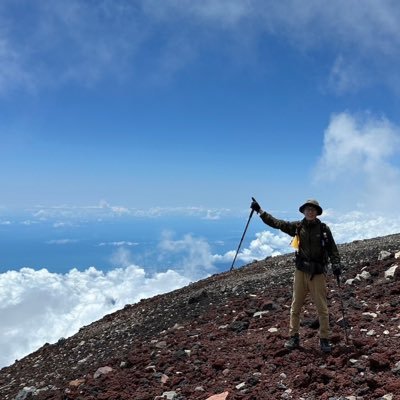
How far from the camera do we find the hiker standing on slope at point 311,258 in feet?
29.7

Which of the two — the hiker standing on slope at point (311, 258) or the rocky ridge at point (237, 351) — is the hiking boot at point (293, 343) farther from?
the rocky ridge at point (237, 351)

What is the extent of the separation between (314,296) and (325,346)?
101 cm

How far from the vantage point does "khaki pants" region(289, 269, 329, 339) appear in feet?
29.0

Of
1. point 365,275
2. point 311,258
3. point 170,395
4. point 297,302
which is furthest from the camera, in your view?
point 365,275

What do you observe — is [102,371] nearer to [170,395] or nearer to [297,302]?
[170,395]

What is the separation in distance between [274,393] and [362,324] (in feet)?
11.2

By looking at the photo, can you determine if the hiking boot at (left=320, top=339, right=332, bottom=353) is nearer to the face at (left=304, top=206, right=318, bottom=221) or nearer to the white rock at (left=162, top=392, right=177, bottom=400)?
the face at (left=304, top=206, right=318, bottom=221)

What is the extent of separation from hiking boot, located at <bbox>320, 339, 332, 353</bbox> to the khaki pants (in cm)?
8

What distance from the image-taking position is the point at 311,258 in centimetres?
913

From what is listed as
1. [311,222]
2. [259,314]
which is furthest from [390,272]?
[311,222]

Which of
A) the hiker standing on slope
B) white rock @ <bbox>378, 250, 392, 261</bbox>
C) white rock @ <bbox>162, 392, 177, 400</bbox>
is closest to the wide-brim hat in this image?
the hiker standing on slope

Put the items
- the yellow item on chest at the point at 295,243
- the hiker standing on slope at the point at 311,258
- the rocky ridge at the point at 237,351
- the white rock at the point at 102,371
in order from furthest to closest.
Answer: the white rock at the point at 102,371, the yellow item on chest at the point at 295,243, the hiker standing on slope at the point at 311,258, the rocky ridge at the point at 237,351

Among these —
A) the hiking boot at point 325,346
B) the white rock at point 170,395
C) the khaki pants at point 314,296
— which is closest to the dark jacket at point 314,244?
the khaki pants at point 314,296

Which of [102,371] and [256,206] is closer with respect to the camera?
[256,206]
